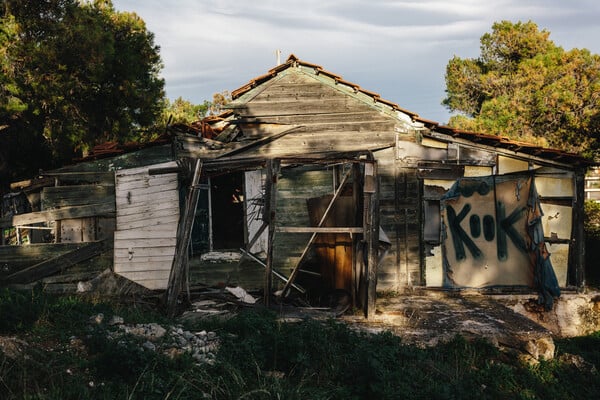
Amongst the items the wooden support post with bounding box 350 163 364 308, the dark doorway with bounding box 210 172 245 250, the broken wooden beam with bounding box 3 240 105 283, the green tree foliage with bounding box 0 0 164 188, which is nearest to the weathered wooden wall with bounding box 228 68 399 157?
the wooden support post with bounding box 350 163 364 308

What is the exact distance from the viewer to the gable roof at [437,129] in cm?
1015

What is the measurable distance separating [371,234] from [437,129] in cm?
359

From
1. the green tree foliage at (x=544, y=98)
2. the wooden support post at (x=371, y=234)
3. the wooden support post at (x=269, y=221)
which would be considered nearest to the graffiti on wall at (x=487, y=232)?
the wooden support post at (x=371, y=234)

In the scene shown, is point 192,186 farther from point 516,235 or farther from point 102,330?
point 516,235

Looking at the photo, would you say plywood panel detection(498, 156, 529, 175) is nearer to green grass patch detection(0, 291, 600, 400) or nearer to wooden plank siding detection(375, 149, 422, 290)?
wooden plank siding detection(375, 149, 422, 290)

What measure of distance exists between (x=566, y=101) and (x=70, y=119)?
59.8 feet

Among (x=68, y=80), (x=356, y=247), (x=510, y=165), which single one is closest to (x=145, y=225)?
(x=356, y=247)

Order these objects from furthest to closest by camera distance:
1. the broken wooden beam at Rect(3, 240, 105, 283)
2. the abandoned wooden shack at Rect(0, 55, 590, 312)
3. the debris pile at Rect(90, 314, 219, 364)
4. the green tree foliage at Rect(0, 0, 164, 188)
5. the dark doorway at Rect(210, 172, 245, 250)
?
1. the dark doorway at Rect(210, 172, 245, 250)
2. the green tree foliage at Rect(0, 0, 164, 188)
3. the abandoned wooden shack at Rect(0, 55, 590, 312)
4. the broken wooden beam at Rect(3, 240, 105, 283)
5. the debris pile at Rect(90, 314, 219, 364)

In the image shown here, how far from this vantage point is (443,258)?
10367mm

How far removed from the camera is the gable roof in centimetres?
1015

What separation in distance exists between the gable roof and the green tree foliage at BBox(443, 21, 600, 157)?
25.9ft

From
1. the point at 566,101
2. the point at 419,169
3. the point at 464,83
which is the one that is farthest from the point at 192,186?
the point at 464,83

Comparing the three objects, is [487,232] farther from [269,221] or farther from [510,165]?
[269,221]

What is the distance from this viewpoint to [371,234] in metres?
7.93
